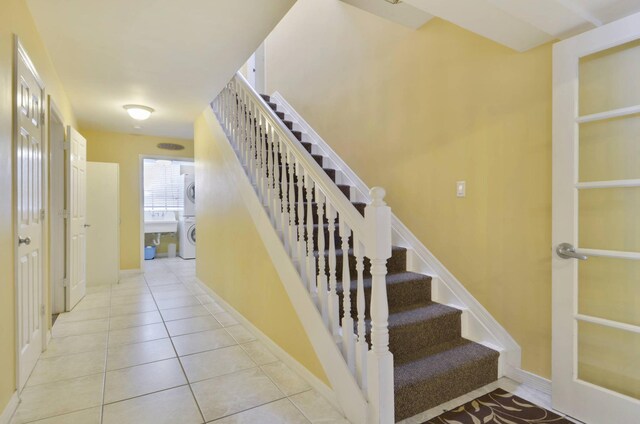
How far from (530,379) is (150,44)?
3.48 m

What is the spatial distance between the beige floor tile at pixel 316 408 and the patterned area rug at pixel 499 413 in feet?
1.53

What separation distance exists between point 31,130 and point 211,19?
4.59ft

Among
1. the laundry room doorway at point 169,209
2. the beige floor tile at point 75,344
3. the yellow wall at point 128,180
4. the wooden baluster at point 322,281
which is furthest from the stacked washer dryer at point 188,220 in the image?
the wooden baluster at point 322,281

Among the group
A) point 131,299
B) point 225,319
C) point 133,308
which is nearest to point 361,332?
point 225,319

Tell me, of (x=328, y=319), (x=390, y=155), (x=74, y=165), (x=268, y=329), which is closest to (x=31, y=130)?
(x=74, y=165)

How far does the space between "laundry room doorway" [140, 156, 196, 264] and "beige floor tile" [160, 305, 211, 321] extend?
384cm

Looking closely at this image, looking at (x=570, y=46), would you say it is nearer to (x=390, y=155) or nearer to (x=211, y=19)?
(x=390, y=155)

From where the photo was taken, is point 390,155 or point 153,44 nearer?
point 153,44

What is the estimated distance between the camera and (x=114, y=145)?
557 centimetres

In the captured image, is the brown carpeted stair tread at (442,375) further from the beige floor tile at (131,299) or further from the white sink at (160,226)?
the white sink at (160,226)

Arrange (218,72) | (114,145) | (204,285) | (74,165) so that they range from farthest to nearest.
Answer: (114,145) < (204,285) < (74,165) < (218,72)

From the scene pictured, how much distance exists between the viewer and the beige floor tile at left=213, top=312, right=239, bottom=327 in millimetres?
3148

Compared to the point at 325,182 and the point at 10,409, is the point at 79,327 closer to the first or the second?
the point at 10,409

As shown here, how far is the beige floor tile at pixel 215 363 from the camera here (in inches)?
85.7
